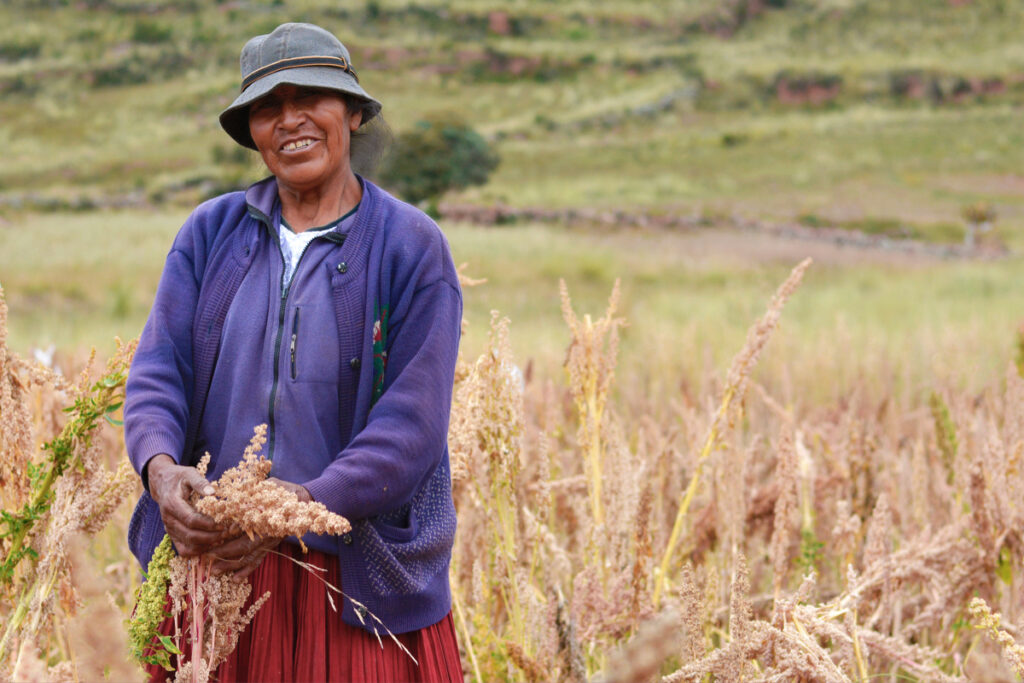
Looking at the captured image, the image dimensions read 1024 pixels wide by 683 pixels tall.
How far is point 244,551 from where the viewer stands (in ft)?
4.70

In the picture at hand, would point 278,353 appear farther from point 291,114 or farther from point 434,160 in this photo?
point 434,160

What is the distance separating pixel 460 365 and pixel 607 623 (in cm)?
63

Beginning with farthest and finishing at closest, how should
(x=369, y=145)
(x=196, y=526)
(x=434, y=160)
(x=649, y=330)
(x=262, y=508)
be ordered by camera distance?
(x=434, y=160) → (x=649, y=330) → (x=369, y=145) → (x=196, y=526) → (x=262, y=508)

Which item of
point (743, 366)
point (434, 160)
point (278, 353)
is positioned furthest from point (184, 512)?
point (434, 160)

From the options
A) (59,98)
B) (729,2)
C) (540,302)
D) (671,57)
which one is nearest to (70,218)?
(540,302)

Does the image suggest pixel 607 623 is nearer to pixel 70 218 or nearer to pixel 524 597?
pixel 524 597

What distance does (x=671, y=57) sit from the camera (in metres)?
55.5

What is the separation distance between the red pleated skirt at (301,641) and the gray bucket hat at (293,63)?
2.34 feet

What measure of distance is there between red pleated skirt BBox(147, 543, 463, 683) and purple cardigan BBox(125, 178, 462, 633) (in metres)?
0.04

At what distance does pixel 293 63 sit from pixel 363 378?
1.63ft

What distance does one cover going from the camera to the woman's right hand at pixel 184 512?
4.54ft

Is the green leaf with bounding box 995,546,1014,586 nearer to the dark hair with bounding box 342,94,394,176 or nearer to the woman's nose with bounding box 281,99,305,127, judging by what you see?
the dark hair with bounding box 342,94,394,176

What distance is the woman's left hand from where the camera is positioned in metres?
1.40

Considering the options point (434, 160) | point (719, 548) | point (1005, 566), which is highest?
point (434, 160)
